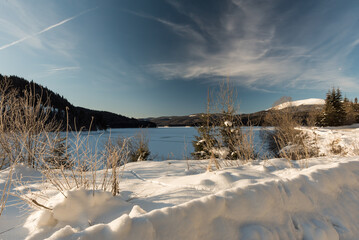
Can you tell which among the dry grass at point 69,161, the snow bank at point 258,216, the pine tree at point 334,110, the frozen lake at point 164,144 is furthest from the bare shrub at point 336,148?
the pine tree at point 334,110

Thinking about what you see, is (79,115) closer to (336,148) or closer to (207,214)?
(336,148)

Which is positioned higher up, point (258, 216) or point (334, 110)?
point (334, 110)

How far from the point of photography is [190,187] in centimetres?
186

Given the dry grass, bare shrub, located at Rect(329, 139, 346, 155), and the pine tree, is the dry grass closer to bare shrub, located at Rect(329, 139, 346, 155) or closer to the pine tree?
bare shrub, located at Rect(329, 139, 346, 155)

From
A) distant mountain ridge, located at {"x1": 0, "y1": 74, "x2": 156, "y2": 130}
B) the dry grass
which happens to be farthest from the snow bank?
distant mountain ridge, located at {"x1": 0, "y1": 74, "x2": 156, "y2": 130}

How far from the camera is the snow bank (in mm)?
882

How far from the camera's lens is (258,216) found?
128cm

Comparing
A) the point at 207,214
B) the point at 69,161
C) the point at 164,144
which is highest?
the point at 69,161

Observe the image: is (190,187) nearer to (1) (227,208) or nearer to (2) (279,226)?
(1) (227,208)

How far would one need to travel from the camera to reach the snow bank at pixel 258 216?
882mm

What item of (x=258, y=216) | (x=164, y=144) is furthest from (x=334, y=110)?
(x=258, y=216)

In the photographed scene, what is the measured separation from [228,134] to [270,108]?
1659cm

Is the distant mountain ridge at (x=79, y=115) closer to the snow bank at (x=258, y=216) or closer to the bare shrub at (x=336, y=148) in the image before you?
the bare shrub at (x=336, y=148)

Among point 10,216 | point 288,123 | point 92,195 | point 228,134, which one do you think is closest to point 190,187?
point 92,195
